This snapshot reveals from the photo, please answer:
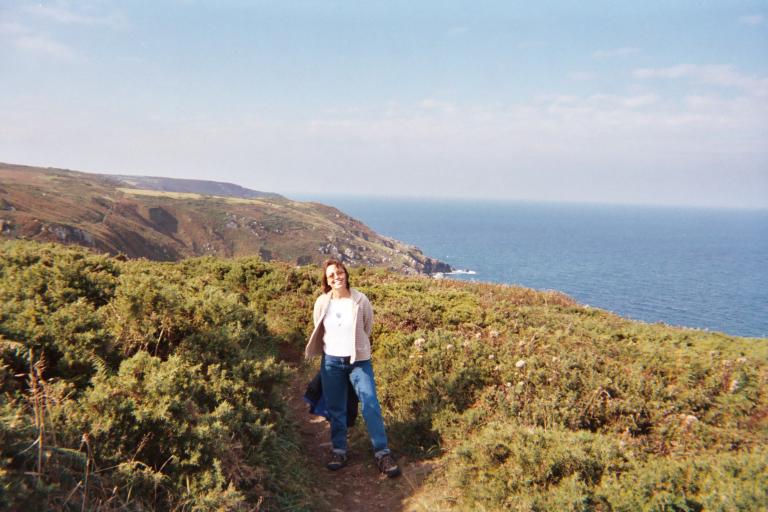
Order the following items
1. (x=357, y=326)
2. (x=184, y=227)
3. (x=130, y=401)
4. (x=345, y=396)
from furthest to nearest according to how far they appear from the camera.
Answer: (x=184, y=227) < (x=345, y=396) < (x=357, y=326) < (x=130, y=401)

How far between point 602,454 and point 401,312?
17.0ft

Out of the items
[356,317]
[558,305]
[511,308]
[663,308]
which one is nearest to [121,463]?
[356,317]

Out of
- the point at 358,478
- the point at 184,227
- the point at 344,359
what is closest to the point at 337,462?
the point at 358,478

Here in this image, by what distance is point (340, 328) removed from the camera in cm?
576

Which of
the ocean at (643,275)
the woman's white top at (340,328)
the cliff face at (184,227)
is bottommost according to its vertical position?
the ocean at (643,275)

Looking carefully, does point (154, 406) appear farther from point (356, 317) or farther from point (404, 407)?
point (404, 407)

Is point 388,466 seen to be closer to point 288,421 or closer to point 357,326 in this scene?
point 288,421

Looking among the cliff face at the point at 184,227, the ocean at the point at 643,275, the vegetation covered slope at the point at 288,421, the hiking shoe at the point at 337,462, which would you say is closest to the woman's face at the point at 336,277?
the vegetation covered slope at the point at 288,421

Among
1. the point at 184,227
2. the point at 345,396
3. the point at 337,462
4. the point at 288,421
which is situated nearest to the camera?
the point at 337,462

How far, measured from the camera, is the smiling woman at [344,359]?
5.66 meters

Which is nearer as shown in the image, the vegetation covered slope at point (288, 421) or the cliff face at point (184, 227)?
the vegetation covered slope at point (288, 421)

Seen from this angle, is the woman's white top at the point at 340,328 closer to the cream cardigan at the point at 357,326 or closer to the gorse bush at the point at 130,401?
the cream cardigan at the point at 357,326

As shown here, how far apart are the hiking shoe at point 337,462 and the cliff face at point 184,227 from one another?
7778 centimetres

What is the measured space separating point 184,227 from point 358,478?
137 m
